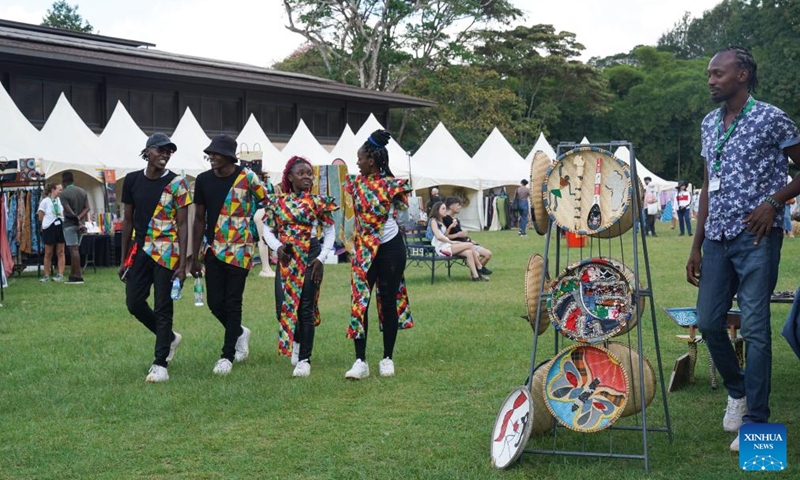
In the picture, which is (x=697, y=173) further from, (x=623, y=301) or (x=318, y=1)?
(x=623, y=301)

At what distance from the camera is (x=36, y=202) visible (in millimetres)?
18062

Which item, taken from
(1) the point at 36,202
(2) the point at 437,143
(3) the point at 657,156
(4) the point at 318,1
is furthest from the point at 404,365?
(3) the point at 657,156

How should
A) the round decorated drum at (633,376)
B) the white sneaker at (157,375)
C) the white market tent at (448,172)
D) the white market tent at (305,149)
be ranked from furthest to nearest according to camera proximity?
the white market tent at (448,172) < the white market tent at (305,149) < the white sneaker at (157,375) < the round decorated drum at (633,376)

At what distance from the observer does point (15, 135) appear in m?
19.2

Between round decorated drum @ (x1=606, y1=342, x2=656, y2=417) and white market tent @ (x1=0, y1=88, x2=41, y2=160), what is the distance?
15.4m

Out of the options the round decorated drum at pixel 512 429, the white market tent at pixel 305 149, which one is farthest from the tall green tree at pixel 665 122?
the round decorated drum at pixel 512 429

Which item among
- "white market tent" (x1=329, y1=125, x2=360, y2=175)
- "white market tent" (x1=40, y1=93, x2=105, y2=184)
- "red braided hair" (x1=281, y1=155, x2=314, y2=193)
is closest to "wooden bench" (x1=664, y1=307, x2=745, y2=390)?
"red braided hair" (x1=281, y1=155, x2=314, y2=193)

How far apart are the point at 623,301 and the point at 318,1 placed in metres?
41.7

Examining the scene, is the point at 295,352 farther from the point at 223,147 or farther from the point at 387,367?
the point at 223,147

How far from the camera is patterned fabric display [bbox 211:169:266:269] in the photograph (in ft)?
25.7

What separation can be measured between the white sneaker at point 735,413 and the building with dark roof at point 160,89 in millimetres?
26818

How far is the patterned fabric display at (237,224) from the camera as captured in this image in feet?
25.7

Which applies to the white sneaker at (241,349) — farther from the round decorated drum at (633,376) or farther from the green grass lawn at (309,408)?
the round decorated drum at (633,376)

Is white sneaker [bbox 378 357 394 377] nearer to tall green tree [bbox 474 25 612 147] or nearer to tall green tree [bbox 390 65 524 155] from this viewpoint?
tall green tree [bbox 390 65 524 155]
